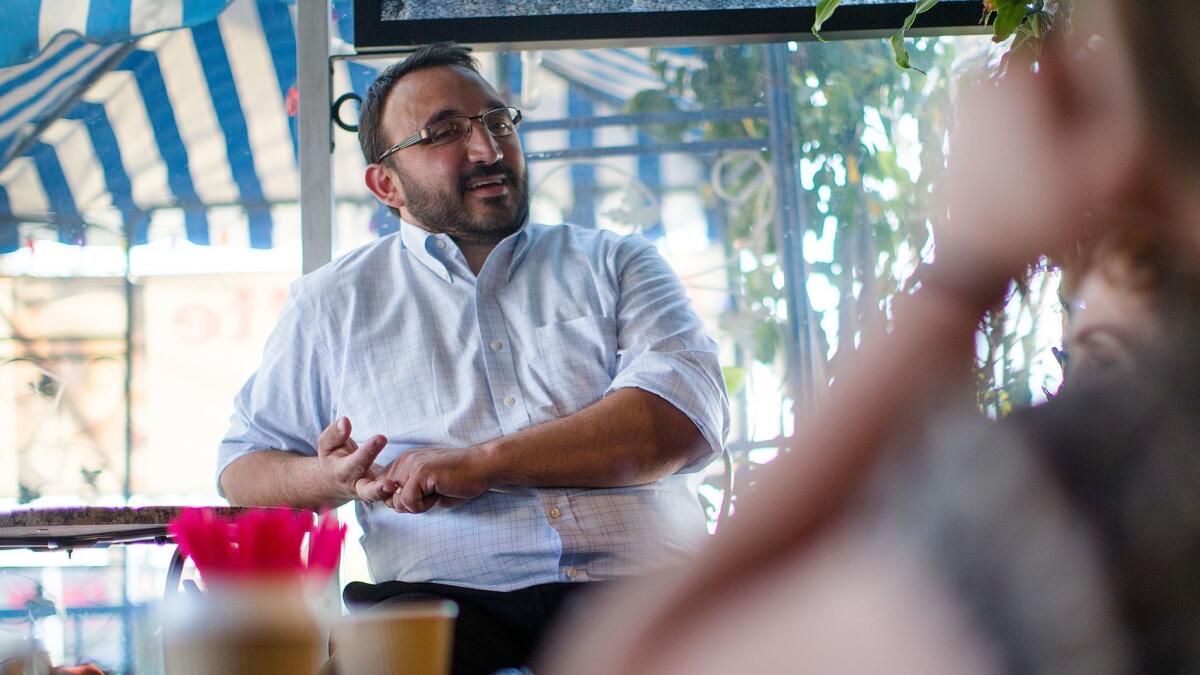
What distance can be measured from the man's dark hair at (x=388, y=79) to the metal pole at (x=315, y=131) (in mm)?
178

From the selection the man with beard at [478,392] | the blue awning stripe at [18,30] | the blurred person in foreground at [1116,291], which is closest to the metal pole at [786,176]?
the man with beard at [478,392]

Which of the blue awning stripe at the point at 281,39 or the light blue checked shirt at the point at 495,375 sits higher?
the blue awning stripe at the point at 281,39

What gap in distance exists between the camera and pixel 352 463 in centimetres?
193

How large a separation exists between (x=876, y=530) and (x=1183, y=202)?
0.22m

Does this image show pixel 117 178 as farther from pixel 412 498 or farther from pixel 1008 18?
pixel 1008 18

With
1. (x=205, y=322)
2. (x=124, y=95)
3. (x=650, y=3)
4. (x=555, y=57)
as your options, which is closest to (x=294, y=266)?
(x=205, y=322)

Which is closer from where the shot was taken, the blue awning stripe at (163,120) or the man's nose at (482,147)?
the man's nose at (482,147)

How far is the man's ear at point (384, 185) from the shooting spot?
99.8 inches

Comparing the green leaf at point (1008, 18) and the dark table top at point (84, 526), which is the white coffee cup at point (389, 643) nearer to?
the dark table top at point (84, 526)

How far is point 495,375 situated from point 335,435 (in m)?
0.35

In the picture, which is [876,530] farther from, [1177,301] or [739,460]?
[739,460]

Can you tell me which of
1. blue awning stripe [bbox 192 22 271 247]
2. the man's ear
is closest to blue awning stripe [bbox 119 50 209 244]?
blue awning stripe [bbox 192 22 271 247]

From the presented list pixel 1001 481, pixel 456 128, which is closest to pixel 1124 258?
pixel 1001 481

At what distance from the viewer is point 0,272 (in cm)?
279
